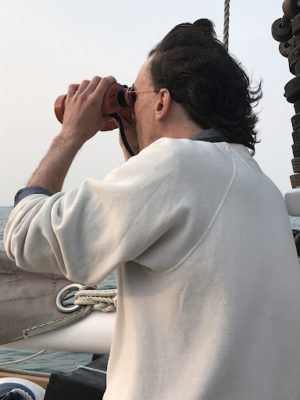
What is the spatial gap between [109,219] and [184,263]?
153mm

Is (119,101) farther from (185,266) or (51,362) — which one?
(51,362)

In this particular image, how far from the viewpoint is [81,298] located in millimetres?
1761

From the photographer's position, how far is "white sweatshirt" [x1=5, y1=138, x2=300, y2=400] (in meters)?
0.85

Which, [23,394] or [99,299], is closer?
[99,299]

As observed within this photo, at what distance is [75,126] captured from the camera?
3.89 feet

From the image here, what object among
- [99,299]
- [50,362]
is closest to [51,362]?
[50,362]

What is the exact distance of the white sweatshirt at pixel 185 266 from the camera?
85 cm

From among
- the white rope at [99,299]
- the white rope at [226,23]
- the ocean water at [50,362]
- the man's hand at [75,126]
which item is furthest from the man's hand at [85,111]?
the ocean water at [50,362]

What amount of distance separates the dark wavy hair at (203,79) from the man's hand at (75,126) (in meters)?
0.16

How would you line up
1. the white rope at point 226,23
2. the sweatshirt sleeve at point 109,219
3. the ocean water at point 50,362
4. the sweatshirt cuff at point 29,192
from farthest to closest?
the ocean water at point 50,362, the white rope at point 226,23, the sweatshirt cuff at point 29,192, the sweatshirt sleeve at point 109,219

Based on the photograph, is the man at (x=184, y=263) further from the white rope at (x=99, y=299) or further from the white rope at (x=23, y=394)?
the white rope at (x=23, y=394)

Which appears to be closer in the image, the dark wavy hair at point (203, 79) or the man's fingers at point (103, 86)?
the dark wavy hair at point (203, 79)

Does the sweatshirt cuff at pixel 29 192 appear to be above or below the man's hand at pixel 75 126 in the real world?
below

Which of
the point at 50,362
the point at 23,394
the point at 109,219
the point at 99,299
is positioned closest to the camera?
the point at 109,219
